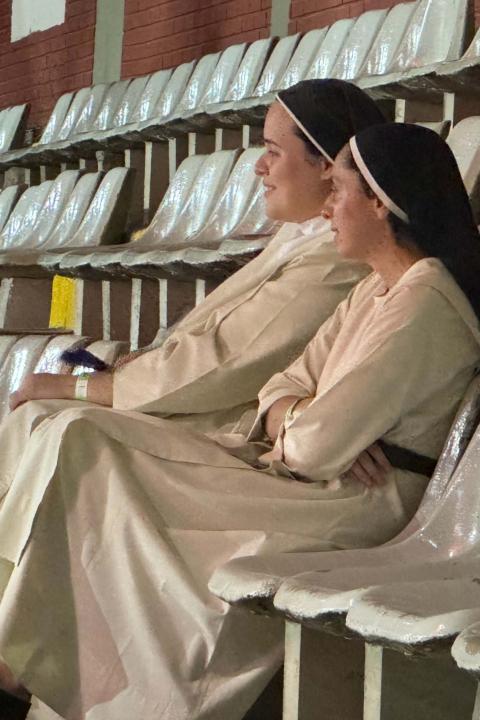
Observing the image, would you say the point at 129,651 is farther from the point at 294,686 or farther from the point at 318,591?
the point at 318,591

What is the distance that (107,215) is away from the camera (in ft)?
15.1

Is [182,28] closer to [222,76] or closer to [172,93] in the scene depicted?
[172,93]

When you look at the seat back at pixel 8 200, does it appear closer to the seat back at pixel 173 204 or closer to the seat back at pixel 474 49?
the seat back at pixel 173 204

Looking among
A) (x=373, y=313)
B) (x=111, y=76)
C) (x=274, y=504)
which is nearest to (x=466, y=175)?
(x=373, y=313)

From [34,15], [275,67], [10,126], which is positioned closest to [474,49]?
[275,67]

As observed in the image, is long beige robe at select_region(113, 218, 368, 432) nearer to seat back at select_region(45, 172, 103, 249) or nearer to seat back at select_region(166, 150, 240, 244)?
seat back at select_region(166, 150, 240, 244)

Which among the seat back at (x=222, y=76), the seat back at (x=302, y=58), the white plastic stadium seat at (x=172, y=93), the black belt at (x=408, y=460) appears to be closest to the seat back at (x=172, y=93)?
the white plastic stadium seat at (x=172, y=93)

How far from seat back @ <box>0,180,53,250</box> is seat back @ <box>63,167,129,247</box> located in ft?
1.83

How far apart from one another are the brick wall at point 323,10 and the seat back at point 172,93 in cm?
54

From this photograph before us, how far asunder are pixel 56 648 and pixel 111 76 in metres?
5.43

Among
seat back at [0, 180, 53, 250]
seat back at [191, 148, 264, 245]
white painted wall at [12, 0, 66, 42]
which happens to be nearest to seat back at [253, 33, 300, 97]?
seat back at [191, 148, 264, 245]

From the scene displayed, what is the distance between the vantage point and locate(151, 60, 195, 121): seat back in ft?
17.5

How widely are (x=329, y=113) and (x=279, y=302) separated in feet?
1.21

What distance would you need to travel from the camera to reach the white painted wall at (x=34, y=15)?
25.4ft
